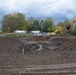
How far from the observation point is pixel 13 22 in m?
82.0

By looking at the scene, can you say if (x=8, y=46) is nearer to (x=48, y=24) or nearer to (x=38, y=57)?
(x=38, y=57)

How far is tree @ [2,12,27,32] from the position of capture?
80363 millimetres

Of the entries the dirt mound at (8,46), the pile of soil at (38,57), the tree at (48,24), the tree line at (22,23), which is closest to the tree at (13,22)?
the tree line at (22,23)

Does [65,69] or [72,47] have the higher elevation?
[65,69]

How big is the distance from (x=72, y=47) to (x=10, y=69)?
10788 mm

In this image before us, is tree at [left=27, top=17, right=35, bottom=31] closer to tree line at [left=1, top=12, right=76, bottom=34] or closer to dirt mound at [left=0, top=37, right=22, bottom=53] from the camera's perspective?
tree line at [left=1, top=12, right=76, bottom=34]

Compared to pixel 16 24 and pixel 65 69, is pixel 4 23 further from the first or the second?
pixel 65 69

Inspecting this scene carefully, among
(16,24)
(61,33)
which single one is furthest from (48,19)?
(61,33)

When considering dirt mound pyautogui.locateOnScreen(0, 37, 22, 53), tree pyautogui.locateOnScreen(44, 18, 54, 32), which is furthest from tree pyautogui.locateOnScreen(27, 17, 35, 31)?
dirt mound pyautogui.locateOnScreen(0, 37, 22, 53)

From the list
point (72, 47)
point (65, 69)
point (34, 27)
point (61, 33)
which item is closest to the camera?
point (65, 69)

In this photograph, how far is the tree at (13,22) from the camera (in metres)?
80.4

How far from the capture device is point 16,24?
Answer: 82.9 metres

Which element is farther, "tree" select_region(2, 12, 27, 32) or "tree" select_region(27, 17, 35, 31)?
"tree" select_region(27, 17, 35, 31)

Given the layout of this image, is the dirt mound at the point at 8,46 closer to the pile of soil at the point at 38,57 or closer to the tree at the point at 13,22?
the pile of soil at the point at 38,57
